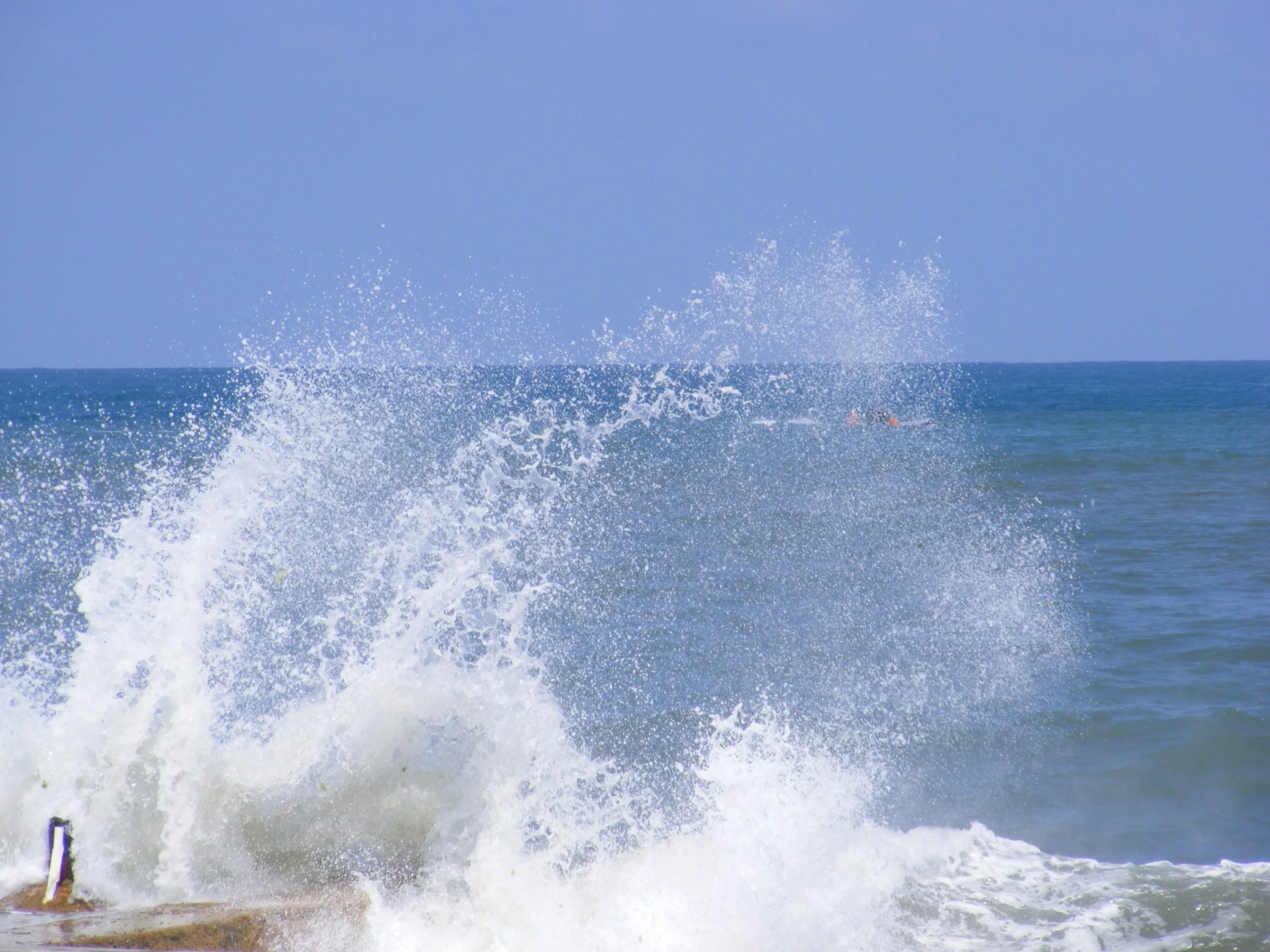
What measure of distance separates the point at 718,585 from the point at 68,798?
7.71m

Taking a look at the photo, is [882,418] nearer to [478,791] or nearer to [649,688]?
[649,688]

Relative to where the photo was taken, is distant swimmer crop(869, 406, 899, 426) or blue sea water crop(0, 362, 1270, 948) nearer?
blue sea water crop(0, 362, 1270, 948)

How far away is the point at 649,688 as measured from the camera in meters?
8.66

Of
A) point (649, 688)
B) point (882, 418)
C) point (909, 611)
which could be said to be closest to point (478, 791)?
point (649, 688)

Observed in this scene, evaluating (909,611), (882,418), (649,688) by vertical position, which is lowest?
(649,688)

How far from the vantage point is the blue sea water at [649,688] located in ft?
18.4

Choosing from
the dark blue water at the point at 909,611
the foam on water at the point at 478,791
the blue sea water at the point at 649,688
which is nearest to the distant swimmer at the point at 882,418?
the dark blue water at the point at 909,611

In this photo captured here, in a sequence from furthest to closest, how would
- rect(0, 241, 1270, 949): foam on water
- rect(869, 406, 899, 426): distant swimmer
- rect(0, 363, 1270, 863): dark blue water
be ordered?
rect(869, 406, 899, 426): distant swimmer < rect(0, 363, 1270, 863): dark blue water < rect(0, 241, 1270, 949): foam on water

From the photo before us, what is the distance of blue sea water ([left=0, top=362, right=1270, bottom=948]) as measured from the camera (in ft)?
18.4

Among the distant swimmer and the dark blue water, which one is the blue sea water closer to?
the dark blue water

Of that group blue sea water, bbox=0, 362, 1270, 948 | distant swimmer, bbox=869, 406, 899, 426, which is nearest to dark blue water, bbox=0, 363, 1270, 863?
blue sea water, bbox=0, 362, 1270, 948

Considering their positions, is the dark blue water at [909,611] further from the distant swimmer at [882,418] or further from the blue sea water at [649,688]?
the distant swimmer at [882,418]

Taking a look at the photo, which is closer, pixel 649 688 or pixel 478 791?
pixel 478 791

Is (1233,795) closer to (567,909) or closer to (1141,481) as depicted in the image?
(567,909)
